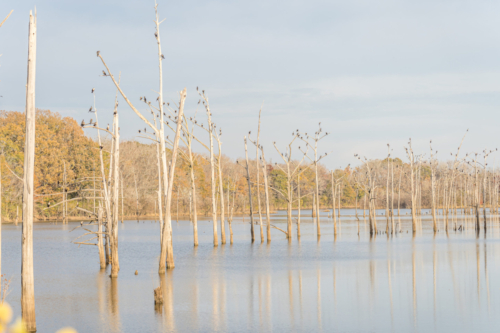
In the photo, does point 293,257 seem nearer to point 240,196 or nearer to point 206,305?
point 206,305

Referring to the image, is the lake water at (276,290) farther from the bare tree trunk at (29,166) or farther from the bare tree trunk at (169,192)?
the bare tree trunk at (29,166)

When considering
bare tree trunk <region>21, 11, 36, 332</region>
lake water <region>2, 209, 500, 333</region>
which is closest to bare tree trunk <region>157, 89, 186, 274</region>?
lake water <region>2, 209, 500, 333</region>

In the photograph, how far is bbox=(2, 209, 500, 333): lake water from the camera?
38.3ft

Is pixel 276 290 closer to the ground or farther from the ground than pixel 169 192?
closer to the ground

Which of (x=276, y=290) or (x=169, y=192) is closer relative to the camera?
(x=276, y=290)

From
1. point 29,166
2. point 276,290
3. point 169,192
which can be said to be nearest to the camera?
point 29,166

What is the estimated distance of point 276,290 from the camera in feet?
51.8

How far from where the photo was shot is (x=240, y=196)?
81.0 meters

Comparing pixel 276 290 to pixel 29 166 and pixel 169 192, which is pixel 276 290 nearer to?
pixel 169 192

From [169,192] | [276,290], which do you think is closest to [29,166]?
[169,192]

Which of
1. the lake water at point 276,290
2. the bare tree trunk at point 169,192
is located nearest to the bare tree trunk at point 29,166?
the lake water at point 276,290

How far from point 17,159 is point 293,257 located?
133ft

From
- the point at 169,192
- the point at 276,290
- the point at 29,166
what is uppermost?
the point at 29,166

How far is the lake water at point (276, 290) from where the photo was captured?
11.7 metres
